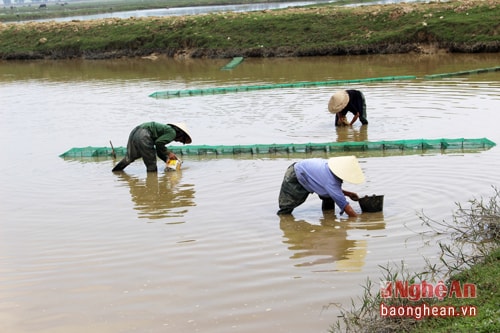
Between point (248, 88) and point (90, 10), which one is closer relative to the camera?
point (248, 88)

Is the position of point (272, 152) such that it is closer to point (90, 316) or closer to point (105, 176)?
point (105, 176)

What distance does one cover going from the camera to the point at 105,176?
36.6ft

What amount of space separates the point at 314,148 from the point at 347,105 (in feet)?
5.22

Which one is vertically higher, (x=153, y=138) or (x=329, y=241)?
(x=153, y=138)

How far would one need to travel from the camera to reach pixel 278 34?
29328 millimetres

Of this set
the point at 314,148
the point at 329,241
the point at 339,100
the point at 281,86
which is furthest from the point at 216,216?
the point at 281,86

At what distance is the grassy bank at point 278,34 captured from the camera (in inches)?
1015

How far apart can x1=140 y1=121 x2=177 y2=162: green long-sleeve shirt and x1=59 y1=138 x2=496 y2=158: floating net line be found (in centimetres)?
154

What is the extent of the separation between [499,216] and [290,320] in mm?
2330

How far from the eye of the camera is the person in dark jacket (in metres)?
12.7

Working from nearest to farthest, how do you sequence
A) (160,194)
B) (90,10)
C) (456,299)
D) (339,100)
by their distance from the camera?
(456,299)
(160,194)
(339,100)
(90,10)

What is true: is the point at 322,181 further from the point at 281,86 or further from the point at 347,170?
the point at 281,86

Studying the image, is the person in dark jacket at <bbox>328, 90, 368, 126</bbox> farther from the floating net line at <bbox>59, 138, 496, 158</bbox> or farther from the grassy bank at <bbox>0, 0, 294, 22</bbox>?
Answer: the grassy bank at <bbox>0, 0, 294, 22</bbox>

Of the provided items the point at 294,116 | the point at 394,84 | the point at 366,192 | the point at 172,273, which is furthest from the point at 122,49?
the point at 172,273
